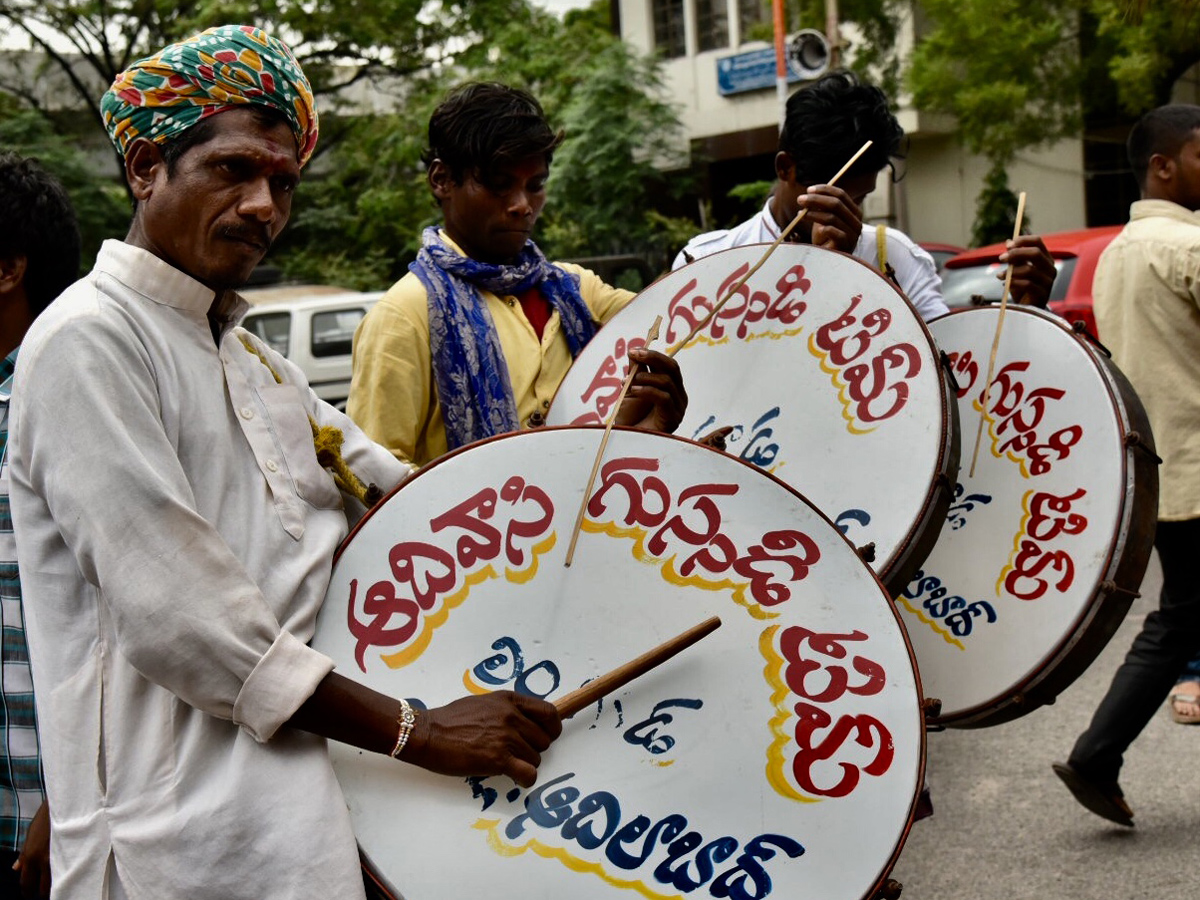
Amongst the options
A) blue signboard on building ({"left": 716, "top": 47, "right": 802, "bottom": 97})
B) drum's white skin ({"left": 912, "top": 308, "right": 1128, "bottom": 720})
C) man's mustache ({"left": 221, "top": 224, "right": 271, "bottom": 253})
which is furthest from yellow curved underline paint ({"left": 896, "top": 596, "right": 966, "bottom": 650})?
blue signboard on building ({"left": 716, "top": 47, "right": 802, "bottom": 97})

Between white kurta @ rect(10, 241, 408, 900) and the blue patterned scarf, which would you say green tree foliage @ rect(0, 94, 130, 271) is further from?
white kurta @ rect(10, 241, 408, 900)

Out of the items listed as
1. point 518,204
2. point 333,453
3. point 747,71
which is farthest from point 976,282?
point 747,71

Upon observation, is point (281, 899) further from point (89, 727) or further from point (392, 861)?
point (89, 727)

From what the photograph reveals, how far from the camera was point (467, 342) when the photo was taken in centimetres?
273

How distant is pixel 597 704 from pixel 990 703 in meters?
1.01

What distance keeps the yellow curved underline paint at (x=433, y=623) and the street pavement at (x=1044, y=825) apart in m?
2.19

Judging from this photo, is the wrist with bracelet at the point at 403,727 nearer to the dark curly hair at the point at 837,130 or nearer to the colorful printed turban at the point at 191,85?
the colorful printed turban at the point at 191,85

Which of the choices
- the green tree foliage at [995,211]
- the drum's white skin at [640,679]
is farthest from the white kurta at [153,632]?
the green tree foliage at [995,211]

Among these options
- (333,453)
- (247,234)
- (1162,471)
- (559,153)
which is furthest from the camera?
(559,153)

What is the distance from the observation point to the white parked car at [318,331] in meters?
14.6

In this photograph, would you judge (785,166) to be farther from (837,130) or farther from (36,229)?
(36,229)

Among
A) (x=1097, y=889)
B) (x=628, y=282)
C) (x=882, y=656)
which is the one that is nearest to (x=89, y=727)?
(x=882, y=656)

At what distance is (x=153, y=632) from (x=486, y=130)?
1.44 metres

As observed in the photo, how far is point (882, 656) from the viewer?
177cm
